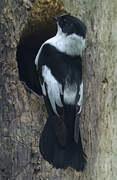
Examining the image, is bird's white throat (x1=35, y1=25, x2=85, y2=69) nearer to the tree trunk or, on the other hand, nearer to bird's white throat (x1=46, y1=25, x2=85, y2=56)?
bird's white throat (x1=46, y1=25, x2=85, y2=56)

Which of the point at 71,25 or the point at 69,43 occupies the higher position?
the point at 71,25

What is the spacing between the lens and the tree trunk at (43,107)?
3264mm

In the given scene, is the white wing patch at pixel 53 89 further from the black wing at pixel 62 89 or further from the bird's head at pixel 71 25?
the bird's head at pixel 71 25

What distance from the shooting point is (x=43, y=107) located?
3426 millimetres

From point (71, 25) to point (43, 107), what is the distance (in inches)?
31.4

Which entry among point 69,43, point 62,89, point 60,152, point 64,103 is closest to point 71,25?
point 69,43

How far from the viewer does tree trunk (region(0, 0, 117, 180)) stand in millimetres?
3264

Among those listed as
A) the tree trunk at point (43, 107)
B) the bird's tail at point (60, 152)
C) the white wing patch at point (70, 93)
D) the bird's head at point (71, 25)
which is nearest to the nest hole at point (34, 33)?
the tree trunk at point (43, 107)

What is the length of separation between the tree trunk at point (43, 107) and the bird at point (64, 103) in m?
0.09

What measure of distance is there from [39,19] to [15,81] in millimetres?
850

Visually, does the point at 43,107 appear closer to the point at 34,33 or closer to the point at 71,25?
the point at 71,25

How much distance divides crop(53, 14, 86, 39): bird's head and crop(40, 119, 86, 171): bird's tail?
858 mm

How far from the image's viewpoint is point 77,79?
11.3 feet

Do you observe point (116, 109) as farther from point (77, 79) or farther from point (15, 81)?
point (15, 81)
